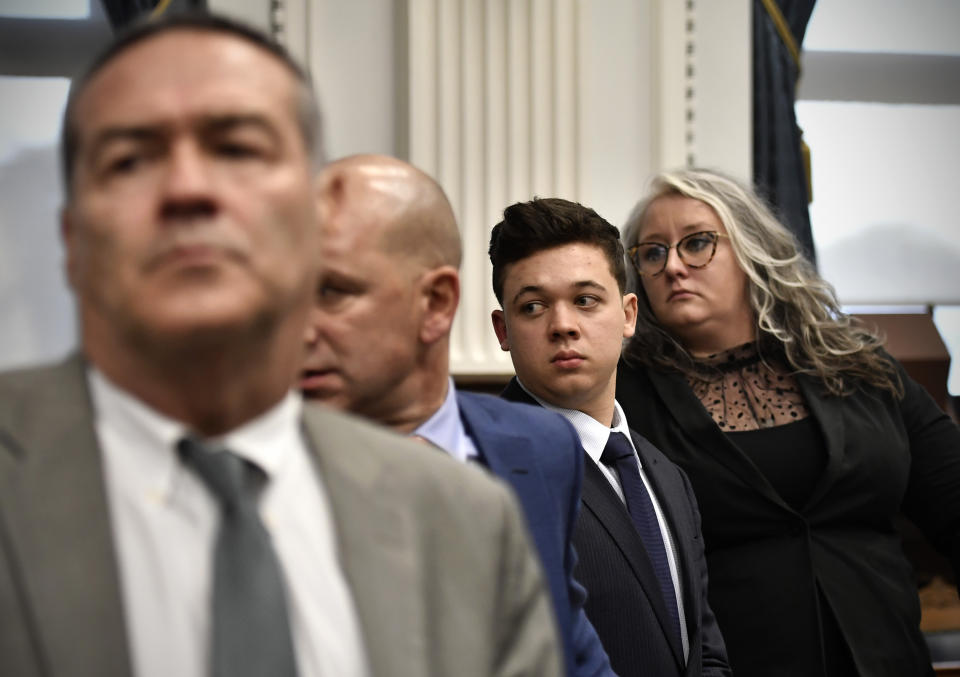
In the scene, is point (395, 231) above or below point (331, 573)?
above

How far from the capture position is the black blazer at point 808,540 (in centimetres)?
205

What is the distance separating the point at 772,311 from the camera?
2365 mm

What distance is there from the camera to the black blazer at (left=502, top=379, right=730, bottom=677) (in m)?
1.63

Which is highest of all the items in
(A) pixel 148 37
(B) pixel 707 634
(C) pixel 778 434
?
(A) pixel 148 37

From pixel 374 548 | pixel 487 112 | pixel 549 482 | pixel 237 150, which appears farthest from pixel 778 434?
pixel 487 112

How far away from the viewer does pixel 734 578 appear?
2.08 metres

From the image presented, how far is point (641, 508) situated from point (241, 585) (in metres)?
1.18

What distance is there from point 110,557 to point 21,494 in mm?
79

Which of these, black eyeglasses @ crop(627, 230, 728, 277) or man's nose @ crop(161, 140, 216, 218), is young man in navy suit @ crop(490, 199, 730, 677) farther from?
man's nose @ crop(161, 140, 216, 218)

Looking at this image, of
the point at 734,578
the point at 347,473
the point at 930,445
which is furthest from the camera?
the point at 930,445

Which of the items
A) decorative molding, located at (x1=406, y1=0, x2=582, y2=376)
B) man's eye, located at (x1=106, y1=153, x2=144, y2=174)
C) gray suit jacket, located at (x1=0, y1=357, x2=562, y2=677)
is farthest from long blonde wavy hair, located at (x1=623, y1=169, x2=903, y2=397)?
man's eye, located at (x1=106, y1=153, x2=144, y2=174)

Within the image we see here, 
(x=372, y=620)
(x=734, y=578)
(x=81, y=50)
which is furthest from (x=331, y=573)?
(x=81, y=50)

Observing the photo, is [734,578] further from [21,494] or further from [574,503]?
[21,494]

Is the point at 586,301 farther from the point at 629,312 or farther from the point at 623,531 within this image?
the point at 623,531
